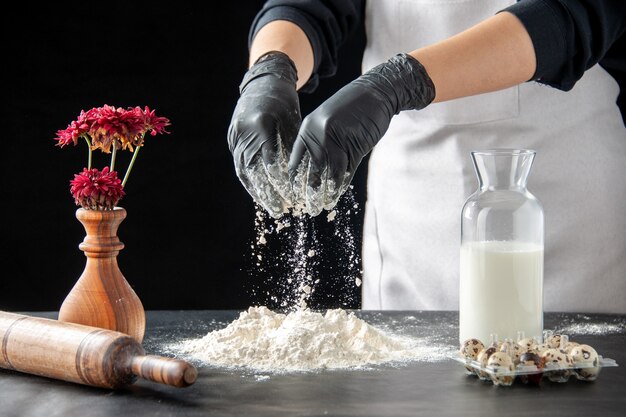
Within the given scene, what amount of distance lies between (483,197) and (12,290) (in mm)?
1861

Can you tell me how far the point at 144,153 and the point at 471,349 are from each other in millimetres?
1709

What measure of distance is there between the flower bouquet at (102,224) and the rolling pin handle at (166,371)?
213 mm

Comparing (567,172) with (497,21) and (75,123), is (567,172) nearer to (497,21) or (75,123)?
(497,21)

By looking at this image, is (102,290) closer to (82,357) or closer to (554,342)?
(82,357)

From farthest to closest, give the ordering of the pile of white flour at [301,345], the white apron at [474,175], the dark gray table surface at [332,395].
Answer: the white apron at [474,175] < the pile of white flour at [301,345] < the dark gray table surface at [332,395]

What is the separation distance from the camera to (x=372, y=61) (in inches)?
91.4

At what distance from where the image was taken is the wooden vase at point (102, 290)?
1432 mm

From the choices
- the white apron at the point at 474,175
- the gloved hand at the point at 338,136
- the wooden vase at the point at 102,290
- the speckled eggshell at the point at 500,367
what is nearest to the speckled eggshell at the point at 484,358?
the speckled eggshell at the point at 500,367

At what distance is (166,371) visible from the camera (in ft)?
3.95

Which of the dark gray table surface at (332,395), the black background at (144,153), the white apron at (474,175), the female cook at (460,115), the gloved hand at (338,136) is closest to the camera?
the dark gray table surface at (332,395)

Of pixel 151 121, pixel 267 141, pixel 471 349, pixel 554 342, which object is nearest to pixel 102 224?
pixel 151 121

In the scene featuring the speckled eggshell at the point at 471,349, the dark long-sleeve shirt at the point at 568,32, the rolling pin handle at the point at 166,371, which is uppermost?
the dark long-sleeve shirt at the point at 568,32

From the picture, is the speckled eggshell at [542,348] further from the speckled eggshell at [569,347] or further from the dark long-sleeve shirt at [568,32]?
the dark long-sleeve shirt at [568,32]

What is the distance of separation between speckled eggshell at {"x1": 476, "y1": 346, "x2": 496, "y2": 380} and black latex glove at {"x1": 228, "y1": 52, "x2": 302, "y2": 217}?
455 mm
